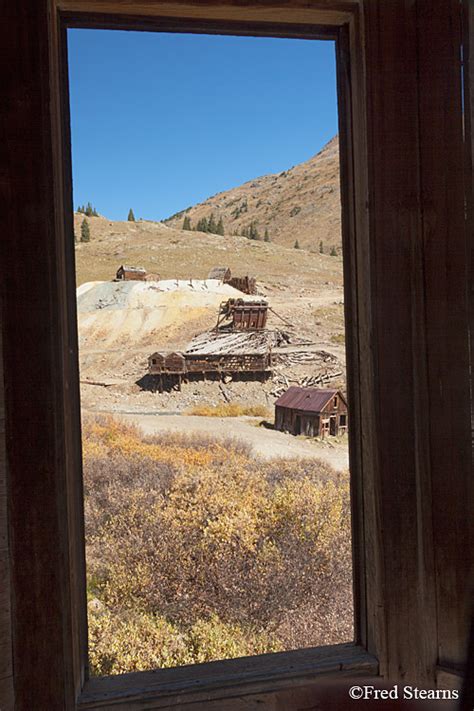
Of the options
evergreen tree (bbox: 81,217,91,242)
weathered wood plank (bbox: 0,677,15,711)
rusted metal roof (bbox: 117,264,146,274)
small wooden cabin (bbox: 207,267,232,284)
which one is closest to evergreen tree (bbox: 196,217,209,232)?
small wooden cabin (bbox: 207,267,232,284)

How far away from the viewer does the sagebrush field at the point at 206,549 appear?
2.12 metres

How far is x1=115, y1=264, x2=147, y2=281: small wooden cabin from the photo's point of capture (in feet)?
7.28

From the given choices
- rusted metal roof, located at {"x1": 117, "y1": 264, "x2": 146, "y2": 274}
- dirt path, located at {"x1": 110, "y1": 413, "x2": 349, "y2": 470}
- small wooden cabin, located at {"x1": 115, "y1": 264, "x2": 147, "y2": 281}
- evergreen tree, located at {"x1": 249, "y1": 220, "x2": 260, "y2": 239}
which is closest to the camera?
dirt path, located at {"x1": 110, "y1": 413, "x2": 349, "y2": 470}

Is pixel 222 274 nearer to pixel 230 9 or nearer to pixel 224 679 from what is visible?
pixel 230 9

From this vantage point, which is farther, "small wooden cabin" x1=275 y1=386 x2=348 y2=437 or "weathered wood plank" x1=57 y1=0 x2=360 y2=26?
"small wooden cabin" x1=275 y1=386 x2=348 y2=437

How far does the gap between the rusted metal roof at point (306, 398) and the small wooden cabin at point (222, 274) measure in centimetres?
55

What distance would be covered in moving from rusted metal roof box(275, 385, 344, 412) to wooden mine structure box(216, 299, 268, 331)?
0.33 metres

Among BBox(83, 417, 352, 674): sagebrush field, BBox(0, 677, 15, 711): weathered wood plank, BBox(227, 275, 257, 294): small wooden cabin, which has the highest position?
BBox(227, 275, 257, 294): small wooden cabin

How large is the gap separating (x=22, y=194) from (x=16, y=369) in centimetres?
27

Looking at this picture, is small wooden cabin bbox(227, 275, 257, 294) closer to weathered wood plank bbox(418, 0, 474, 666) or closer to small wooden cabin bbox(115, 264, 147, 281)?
small wooden cabin bbox(115, 264, 147, 281)

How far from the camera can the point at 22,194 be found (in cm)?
92

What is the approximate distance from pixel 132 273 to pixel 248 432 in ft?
2.61

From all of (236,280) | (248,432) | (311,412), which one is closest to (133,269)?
(236,280)

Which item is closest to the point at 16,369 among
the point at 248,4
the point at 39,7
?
the point at 39,7
